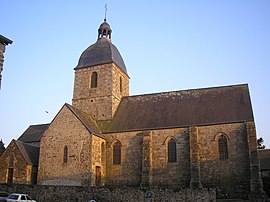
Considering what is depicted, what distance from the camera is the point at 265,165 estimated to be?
32.1 metres

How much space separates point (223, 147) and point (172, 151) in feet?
13.7

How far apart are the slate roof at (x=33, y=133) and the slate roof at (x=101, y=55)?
9.21 meters

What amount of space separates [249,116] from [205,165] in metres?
5.25

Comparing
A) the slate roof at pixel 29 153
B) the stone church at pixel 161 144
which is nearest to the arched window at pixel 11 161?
the stone church at pixel 161 144

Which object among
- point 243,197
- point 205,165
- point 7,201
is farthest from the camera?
point 205,165

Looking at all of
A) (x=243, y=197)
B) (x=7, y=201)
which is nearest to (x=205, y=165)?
(x=243, y=197)

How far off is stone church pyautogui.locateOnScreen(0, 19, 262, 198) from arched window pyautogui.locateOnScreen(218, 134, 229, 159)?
77 mm

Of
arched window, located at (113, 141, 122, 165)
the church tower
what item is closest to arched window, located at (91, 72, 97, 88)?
the church tower

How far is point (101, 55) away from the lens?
112ft

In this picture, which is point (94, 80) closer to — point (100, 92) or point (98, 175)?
point (100, 92)

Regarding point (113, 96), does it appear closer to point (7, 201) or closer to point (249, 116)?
point (249, 116)

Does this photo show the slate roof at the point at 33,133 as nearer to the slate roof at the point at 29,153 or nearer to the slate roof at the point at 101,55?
the slate roof at the point at 29,153

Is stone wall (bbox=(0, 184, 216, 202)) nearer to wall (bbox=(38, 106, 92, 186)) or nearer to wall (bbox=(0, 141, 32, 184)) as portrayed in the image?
wall (bbox=(38, 106, 92, 186))

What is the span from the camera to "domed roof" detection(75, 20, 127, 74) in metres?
33.8
